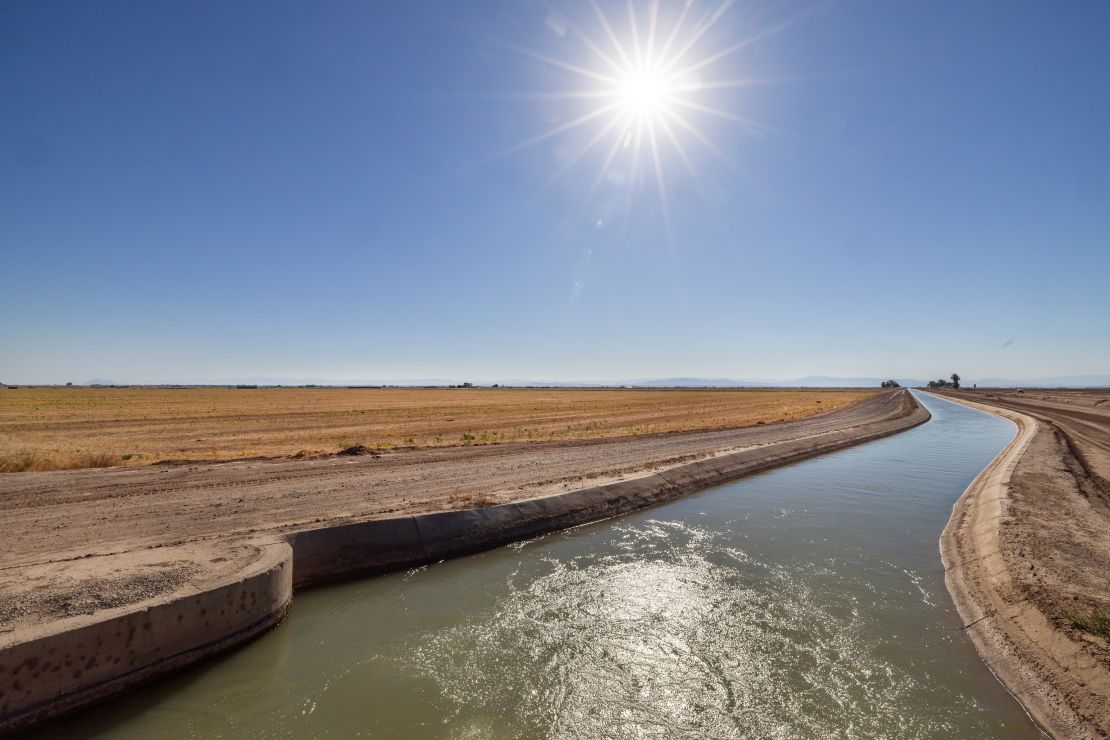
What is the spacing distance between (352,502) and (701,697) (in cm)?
1025

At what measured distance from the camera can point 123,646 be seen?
652 cm

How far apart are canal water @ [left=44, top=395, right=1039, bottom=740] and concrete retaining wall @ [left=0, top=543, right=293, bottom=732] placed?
0.30m

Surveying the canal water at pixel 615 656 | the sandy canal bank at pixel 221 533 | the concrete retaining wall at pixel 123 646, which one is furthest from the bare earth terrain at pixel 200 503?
the canal water at pixel 615 656

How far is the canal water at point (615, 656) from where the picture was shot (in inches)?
246

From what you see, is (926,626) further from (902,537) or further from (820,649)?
(902,537)

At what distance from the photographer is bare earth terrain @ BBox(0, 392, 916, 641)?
7527mm

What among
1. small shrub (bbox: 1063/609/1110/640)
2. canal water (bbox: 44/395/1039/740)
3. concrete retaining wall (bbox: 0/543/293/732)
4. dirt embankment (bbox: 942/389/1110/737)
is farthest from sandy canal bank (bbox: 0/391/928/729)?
small shrub (bbox: 1063/609/1110/640)

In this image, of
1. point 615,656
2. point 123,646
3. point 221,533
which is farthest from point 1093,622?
point 221,533

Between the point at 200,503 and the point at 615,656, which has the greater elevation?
the point at 200,503

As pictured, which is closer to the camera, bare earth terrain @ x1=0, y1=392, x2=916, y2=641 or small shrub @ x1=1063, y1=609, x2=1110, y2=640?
small shrub @ x1=1063, y1=609, x2=1110, y2=640

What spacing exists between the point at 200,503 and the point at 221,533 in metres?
3.35

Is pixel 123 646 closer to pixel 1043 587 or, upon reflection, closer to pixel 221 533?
pixel 221 533

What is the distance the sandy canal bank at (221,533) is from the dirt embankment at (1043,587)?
8.68m

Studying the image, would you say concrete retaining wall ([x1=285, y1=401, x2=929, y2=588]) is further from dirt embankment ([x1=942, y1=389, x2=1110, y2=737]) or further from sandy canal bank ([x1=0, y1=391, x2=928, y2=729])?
dirt embankment ([x1=942, y1=389, x2=1110, y2=737])
